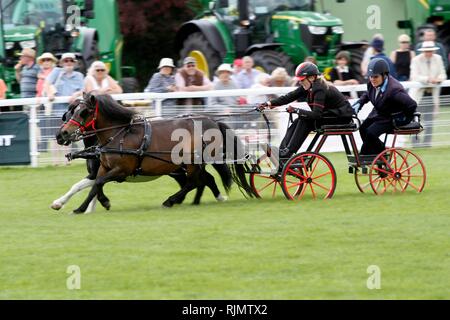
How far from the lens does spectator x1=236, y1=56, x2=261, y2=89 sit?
1931 centimetres

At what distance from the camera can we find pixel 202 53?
24344mm

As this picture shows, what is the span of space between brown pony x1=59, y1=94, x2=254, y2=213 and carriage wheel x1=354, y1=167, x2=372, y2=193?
1.68m

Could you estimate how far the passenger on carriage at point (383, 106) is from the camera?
542 inches

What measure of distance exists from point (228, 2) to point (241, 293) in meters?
15.5

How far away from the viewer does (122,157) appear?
1324 cm

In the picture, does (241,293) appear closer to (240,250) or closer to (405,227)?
(240,250)

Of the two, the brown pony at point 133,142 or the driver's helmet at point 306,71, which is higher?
the driver's helmet at point 306,71

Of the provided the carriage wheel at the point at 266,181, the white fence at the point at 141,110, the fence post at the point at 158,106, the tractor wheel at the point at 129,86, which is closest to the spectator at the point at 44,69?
the white fence at the point at 141,110

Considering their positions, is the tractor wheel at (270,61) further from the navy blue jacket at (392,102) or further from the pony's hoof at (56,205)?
the pony's hoof at (56,205)

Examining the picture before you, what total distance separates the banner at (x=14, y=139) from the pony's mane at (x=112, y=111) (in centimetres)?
430

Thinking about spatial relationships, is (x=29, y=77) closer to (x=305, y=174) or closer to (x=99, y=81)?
(x=99, y=81)

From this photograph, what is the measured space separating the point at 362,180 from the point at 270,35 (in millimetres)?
8731

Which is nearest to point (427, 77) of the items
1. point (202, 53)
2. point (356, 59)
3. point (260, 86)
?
point (260, 86)

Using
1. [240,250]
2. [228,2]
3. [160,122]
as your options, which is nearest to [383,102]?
[160,122]
